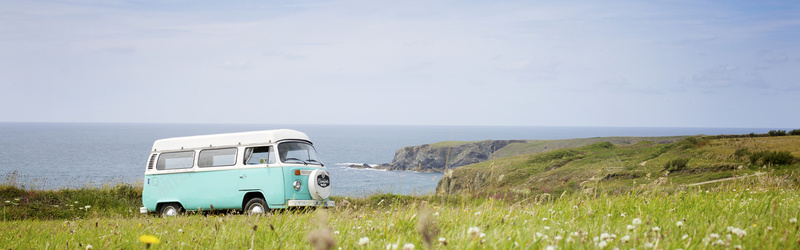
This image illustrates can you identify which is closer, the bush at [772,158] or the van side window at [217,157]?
the van side window at [217,157]

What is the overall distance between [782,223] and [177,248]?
465 centimetres

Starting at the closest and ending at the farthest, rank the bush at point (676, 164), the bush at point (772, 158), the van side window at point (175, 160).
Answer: the van side window at point (175, 160)
the bush at point (772, 158)
the bush at point (676, 164)

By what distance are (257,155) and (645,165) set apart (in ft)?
59.0

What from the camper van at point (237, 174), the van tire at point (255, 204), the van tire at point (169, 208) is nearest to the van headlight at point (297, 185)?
the camper van at point (237, 174)

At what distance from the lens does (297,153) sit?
13.3 meters

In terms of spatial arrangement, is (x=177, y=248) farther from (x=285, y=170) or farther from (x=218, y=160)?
(x=218, y=160)

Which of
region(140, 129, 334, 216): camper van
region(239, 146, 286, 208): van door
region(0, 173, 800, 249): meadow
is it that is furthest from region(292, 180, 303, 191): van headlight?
region(0, 173, 800, 249): meadow

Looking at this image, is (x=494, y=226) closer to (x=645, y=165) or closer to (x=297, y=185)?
(x=297, y=185)

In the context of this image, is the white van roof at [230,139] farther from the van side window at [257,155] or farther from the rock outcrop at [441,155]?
the rock outcrop at [441,155]

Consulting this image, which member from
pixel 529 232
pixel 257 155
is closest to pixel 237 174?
pixel 257 155

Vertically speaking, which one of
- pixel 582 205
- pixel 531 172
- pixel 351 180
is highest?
pixel 582 205

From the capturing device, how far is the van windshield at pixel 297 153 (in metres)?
12.9

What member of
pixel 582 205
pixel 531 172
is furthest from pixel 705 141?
pixel 582 205

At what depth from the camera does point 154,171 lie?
14.2 meters
